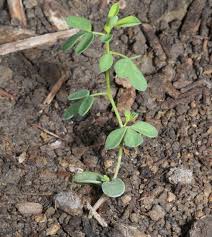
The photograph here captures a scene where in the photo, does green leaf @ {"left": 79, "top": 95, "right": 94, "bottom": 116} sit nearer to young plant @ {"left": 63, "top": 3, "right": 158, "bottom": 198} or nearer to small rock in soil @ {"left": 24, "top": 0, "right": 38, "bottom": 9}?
young plant @ {"left": 63, "top": 3, "right": 158, "bottom": 198}

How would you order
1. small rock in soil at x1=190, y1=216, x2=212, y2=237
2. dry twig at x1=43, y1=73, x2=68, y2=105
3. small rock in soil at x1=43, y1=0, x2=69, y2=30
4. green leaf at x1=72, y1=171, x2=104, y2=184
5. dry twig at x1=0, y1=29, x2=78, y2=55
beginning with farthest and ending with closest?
small rock in soil at x1=43, y1=0, x2=69, y2=30 → dry twig at x1=0, y1=29, x2=78, y2=55 → dry twig at x1=43, y1=73, x2=68, y2=105 → green leaf at x1=72, y1=171, x2=104, y2=184 → small rock in soil at x1=190, y1=216, x2=212, y2=237

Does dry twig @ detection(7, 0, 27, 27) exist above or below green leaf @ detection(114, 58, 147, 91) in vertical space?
below

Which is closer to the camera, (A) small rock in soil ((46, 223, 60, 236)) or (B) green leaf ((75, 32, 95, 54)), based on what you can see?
(B) green leaf ((75, 32, 95, 54))

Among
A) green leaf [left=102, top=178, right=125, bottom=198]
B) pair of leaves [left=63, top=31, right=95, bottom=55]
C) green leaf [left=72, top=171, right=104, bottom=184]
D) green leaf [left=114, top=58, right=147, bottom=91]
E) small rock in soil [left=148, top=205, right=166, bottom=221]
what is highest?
pair of leaves [left=63, top=31, right=95, bottom=55]

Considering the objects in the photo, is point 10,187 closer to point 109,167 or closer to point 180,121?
point 109,167

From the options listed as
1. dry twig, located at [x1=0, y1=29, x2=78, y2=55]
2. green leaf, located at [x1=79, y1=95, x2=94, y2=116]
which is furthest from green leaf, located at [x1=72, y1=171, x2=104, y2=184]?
dry twig, located at [x1=0, y1=29, x2=78, y2=55]

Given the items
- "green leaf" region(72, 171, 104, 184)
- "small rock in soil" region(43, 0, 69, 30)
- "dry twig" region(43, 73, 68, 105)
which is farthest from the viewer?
"small rock in soil" region(43, 0, 69, 30)

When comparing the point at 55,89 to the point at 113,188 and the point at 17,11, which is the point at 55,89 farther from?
the point at 113,188

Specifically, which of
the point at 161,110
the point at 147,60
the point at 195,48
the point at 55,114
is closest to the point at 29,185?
the point at 55,114
